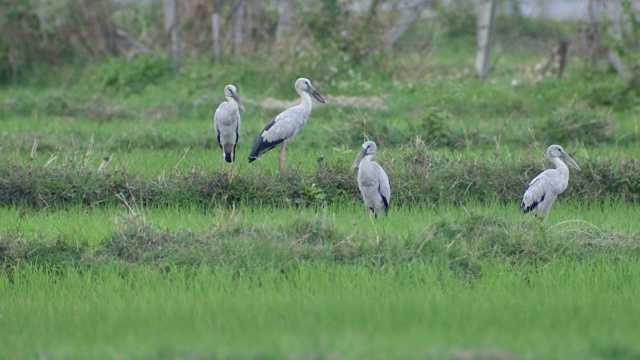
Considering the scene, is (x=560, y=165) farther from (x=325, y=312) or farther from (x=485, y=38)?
(x=485, y=38)

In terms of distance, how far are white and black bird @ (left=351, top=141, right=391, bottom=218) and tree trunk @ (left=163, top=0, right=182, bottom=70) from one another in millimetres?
8848

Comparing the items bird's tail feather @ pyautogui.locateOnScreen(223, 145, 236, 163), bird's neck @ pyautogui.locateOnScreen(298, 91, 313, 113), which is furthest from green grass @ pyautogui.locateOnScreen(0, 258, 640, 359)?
bird's neck @ pyautogui.locateOnScreen(298, 91, 313, 113)

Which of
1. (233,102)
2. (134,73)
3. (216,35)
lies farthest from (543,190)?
(216,35)

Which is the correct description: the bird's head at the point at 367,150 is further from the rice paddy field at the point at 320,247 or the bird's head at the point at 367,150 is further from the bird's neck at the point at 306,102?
the bird's neck at the point at 306,102

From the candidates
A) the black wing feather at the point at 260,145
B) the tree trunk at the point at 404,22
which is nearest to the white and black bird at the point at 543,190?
the black wing feather at the point at 260,145

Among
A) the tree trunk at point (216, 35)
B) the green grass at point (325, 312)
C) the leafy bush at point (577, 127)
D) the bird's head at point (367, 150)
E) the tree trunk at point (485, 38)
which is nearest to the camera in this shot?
the green grass at point (325, 312)

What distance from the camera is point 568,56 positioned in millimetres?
16109

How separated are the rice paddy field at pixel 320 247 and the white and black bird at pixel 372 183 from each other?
7.3 inches

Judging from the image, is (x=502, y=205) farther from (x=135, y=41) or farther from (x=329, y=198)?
(x=135, y=41)

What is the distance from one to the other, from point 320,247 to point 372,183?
1140 millimetres

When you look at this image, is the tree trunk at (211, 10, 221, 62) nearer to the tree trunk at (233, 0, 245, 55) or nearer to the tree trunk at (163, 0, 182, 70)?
the tree trunk at (233, 0, 245, 55)

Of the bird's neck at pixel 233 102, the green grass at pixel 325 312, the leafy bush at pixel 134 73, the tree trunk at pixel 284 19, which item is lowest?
the leafy bush at pixel 134 73

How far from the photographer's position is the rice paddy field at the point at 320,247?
16.0ft

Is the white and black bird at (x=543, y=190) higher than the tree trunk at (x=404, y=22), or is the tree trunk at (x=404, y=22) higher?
the tree trunk at (x=404, y=22)
